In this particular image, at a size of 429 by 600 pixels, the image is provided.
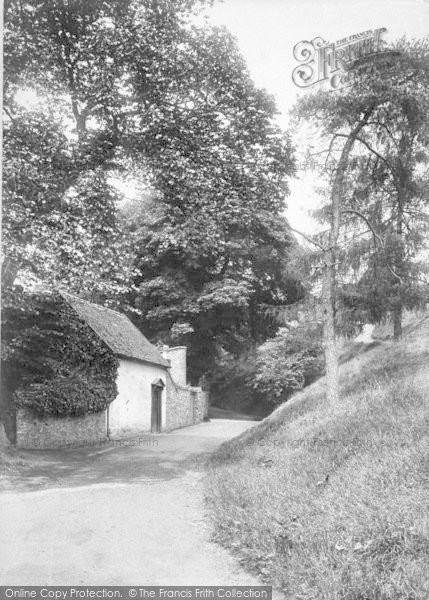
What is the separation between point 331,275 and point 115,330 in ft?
20.4

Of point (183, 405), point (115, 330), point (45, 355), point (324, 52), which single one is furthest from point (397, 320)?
point (183, 405)

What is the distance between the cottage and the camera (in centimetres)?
1048

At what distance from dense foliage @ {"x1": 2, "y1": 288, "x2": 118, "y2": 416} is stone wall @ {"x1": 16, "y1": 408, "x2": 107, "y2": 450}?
0.82ft

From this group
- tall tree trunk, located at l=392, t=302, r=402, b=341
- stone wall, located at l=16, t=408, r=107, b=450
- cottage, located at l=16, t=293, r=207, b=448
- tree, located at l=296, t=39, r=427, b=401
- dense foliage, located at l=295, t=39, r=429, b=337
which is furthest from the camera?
tall tree trunk, located at l=392, t=302, r=402, b=341

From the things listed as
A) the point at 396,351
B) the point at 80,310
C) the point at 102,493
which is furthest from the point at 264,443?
the point at 396,351

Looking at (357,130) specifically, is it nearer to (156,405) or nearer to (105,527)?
(105,527)

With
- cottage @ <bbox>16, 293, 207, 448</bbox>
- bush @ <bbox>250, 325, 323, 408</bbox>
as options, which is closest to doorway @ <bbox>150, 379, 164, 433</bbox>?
cottage @ <bbox>16, 293, 207, 448</bbox>

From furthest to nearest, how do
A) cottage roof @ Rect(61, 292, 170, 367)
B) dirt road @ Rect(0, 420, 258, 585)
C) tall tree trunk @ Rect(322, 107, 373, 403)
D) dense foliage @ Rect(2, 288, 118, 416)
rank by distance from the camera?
tall tree trunk @ Rect(322, 107, 373, 403), cottage roof @ Rect(61, 292, 170, 367), dense foliage @ Rect(2, 288, 118, 416), dirt road @ Rect(0, 420, 258, 585)

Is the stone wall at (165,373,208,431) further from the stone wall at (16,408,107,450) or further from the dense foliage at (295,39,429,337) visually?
the dense foliage at (295,39,429,337)

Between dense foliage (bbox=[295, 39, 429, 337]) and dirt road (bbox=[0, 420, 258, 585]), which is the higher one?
dense foliage (bbox=[295, 39, 429, 337])

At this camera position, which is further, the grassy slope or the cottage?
the cottage

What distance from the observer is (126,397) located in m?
15.6

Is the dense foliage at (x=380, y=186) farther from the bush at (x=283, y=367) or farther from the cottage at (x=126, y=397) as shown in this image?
the cottage at (x=126, y=397)

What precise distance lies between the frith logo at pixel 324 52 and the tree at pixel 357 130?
10.4ft
